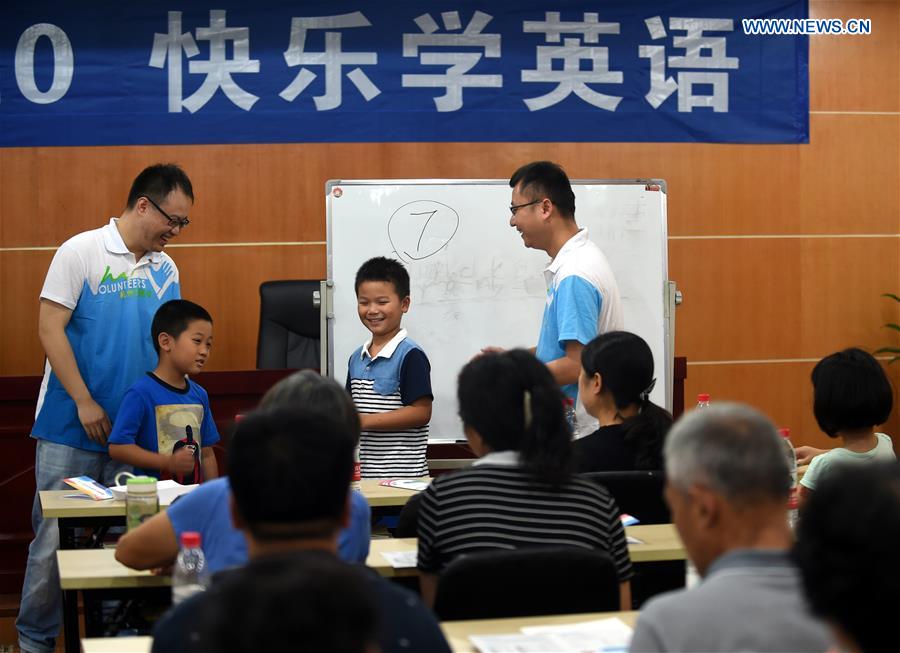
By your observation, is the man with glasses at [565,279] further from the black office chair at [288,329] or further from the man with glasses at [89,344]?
the black office chair at [288,329]

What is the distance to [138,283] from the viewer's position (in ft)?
12.4

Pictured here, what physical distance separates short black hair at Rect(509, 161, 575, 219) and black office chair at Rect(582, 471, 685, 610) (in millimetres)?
1356

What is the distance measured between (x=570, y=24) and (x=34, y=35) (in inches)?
112

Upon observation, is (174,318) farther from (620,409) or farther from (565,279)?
(620,409)

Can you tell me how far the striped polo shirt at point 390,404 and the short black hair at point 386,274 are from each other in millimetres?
185

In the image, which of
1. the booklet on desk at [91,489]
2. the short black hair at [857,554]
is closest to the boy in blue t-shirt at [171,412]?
the booklet on desk at [91,489]

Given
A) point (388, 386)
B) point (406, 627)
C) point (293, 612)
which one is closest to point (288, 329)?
A: point (388, 386)

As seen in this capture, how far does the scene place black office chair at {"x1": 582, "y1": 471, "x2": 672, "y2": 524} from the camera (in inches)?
105

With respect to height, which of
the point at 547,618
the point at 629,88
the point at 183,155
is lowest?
the point at 547,618

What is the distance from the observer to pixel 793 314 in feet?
20.3

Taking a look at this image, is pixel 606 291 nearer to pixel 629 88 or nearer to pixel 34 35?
pixel 629 88

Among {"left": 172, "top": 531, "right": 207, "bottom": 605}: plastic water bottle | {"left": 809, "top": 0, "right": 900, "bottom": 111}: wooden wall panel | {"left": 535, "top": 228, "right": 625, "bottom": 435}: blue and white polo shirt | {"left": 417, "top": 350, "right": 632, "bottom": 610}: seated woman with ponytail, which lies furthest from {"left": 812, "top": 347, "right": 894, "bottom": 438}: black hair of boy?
{"left": 809, "top": 0, "right": 900, "bottom": 111}: wooden wall panel

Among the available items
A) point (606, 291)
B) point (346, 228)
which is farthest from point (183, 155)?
point (606, 291)

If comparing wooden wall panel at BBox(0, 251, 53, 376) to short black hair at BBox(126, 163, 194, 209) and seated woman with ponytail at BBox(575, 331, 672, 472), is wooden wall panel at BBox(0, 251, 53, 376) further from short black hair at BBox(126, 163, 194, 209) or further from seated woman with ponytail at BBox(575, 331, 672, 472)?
seated woman with ponytail at BBox(575, 331, 672, 472)
